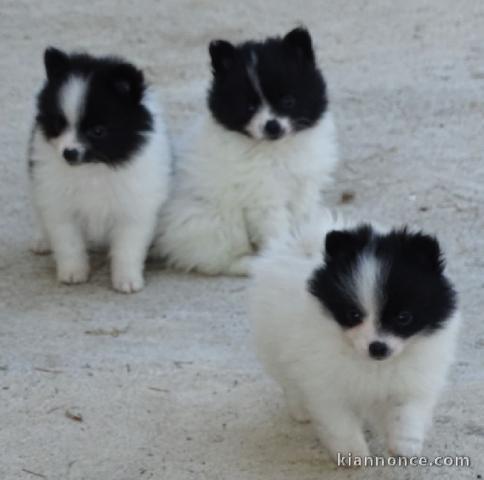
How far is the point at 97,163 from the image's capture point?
5.29 m

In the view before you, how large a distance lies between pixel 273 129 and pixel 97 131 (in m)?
0.84

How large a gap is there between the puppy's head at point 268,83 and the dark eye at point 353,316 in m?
2.10

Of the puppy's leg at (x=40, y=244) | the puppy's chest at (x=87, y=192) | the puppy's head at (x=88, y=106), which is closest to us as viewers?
the puppy's head at (x=88, y=106)

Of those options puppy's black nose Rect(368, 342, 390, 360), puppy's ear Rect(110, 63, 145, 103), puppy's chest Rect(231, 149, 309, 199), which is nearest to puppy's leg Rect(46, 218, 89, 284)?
puppy's ear Rect(110, 63, 145, 103)

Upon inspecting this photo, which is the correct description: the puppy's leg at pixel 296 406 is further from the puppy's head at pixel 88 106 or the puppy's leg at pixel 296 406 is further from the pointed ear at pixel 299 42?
the pointed ear at pixel 299 42

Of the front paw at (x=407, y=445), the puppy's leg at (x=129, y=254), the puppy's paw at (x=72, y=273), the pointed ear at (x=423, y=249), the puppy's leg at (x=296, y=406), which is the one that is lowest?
the puppy's paw at (x=72, y=273)

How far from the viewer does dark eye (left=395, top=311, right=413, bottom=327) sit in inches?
133

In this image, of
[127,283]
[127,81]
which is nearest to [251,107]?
[127,81]

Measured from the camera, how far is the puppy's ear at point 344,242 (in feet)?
11.3

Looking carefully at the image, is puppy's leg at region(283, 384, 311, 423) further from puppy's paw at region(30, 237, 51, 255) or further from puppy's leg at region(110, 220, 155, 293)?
puppy's paw at region(30, 237, 51, 255)

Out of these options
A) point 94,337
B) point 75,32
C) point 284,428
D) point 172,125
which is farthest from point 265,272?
point 75,32

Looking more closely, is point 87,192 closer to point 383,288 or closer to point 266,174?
point 266,174

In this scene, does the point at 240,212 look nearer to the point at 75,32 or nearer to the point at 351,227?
the point at 351,227

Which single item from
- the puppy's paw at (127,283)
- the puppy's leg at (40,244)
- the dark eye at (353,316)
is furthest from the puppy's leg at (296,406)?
the puppy's leg at (40,244)
